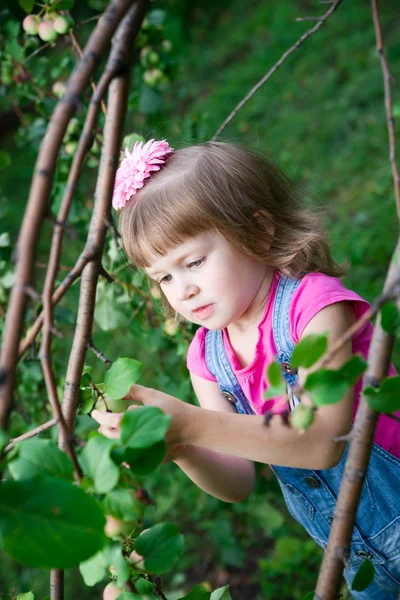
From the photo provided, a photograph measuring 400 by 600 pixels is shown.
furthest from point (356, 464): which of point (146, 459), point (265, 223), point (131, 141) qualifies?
point (131, 141)

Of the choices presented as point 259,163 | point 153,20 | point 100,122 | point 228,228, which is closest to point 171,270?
point 228,228

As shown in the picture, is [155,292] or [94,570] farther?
[155,292]

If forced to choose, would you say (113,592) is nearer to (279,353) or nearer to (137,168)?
(279,353)

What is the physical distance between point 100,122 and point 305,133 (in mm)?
2786

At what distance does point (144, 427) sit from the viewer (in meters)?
0.63

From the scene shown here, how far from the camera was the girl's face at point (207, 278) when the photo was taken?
113cm

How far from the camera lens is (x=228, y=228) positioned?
119 centimetres

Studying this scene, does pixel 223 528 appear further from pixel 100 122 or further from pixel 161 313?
pixel 100 122

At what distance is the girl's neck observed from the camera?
1.25 m

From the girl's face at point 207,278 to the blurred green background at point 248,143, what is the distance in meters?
0.31

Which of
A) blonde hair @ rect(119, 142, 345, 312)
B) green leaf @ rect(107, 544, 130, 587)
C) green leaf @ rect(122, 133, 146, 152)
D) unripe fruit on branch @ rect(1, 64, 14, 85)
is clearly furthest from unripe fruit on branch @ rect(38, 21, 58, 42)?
green leaf @ rect(107, 544, 130, 587)

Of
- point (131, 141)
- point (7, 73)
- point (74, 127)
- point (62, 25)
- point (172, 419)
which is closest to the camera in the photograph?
point (172, 419)

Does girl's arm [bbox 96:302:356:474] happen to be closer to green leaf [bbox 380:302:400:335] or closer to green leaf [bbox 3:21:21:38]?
green leaf [bbox 380:302:400:335]

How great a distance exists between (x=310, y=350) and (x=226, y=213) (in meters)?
0.69
